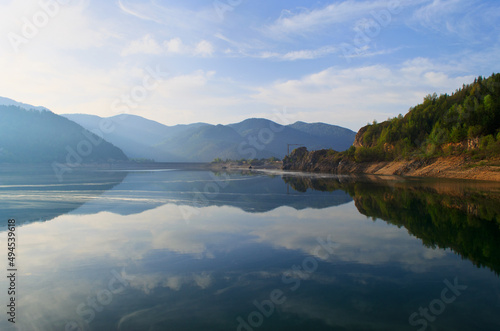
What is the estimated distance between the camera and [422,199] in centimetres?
3172

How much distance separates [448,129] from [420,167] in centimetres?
1254

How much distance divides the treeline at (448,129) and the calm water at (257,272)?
186 ft

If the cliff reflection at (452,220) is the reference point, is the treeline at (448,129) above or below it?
above

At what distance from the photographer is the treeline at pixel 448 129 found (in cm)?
6838

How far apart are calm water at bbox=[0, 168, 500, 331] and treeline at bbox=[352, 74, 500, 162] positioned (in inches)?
2234

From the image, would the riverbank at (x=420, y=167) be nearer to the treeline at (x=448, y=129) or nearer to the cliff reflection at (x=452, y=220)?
the treeline at (x=448, y=129)

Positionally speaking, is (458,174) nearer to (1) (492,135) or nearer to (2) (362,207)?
(1) (492,135)

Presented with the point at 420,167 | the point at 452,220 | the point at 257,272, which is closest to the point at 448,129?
the point at 420,167

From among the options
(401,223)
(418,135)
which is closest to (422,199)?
(401,223)

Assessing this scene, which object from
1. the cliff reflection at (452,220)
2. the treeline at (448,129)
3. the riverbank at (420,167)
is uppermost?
the treeline at (448,129)

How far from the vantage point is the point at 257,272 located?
1188 centimetres

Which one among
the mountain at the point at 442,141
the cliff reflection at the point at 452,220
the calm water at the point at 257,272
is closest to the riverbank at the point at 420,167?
the mountain at the point at 442,141

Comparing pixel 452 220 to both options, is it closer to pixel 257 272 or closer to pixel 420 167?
pixel 257 272

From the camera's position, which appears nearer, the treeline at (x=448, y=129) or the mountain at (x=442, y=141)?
the mountain at (x=442, y=141)
